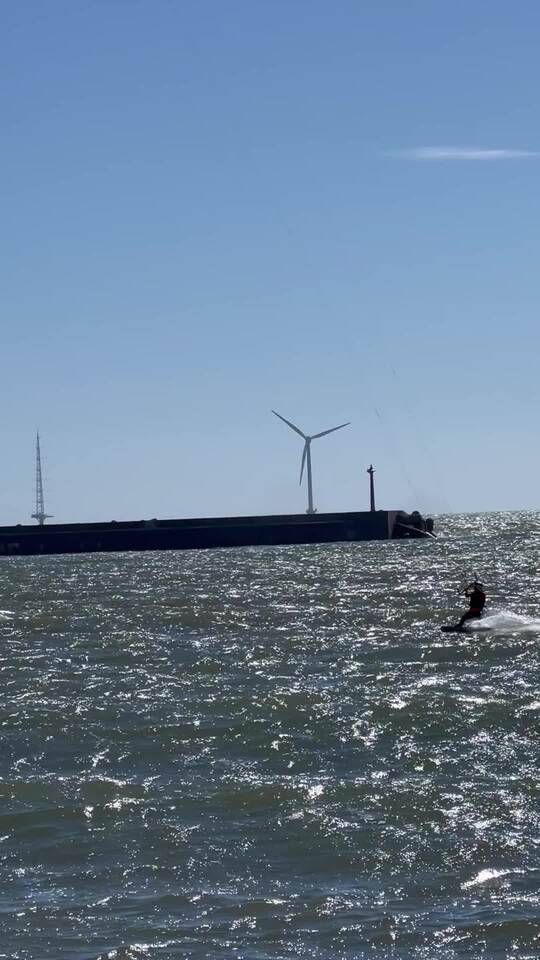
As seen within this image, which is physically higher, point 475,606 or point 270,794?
point 475,606

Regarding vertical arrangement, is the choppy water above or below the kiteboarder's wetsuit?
below

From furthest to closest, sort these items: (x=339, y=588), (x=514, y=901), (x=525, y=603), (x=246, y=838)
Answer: (x=339, y=588) < (x=525, y=603) < (x=246, y=838) < (x=514, y=901)

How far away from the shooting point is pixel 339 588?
72250mm

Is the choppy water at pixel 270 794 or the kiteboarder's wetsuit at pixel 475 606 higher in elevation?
the kiteboarder's wetsuit at pixel 475 606

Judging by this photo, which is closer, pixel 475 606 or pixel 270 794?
pixel 270 794

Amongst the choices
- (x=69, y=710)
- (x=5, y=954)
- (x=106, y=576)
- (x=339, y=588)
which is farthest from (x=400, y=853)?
(x=106, y=576)

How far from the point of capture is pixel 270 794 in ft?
76.8

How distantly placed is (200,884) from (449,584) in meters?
54.7

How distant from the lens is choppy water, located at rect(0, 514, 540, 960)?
17.3 metres

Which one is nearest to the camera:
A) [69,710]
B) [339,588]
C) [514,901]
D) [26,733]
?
[514,901]

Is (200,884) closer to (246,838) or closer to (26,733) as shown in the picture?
(246,838)

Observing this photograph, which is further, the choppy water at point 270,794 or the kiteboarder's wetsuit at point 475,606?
the kiteboarder's wetsuit at point 475,606

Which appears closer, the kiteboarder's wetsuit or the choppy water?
the choppy water

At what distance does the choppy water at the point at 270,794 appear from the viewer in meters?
17.3
